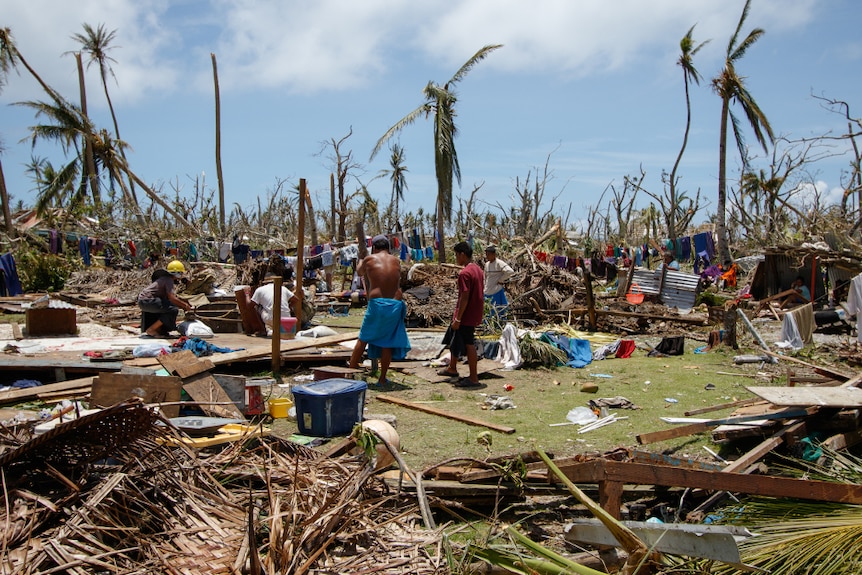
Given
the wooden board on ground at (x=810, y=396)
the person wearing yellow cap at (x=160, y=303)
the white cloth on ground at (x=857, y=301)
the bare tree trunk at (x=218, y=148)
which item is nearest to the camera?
the wooden board on ground at (x=810, y=396)

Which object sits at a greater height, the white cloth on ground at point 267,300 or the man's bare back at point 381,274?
the man's bare back at point 381,274

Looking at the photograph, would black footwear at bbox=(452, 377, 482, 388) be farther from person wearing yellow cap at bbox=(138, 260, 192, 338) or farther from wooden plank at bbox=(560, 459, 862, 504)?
person wearing yellow cap at bbox=(138, 260, 192, 338)

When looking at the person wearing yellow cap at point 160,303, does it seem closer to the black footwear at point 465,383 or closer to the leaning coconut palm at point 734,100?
the black footwear at point 465,383

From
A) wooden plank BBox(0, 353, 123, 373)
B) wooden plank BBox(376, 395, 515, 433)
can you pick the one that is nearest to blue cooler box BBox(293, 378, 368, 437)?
wooden plank BBox(376, 395, 515, 433)

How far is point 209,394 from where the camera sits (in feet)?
18.8

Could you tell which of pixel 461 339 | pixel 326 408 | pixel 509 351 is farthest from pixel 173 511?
pixel 509 351

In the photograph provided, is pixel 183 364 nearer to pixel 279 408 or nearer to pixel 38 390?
pixel 279 408

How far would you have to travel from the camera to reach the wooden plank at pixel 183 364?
19.0ft

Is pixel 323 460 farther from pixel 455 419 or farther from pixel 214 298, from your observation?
pixel 214 298

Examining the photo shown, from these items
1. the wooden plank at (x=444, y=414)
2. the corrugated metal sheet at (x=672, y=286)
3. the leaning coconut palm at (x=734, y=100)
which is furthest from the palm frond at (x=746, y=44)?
the wooden plank at (x=444, y=414)

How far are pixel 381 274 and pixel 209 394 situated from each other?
244 cm

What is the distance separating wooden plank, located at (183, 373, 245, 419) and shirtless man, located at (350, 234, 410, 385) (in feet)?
5.95

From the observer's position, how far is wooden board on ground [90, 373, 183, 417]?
Answer: 5.44m

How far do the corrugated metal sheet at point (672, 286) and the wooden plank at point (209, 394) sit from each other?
1239cm
